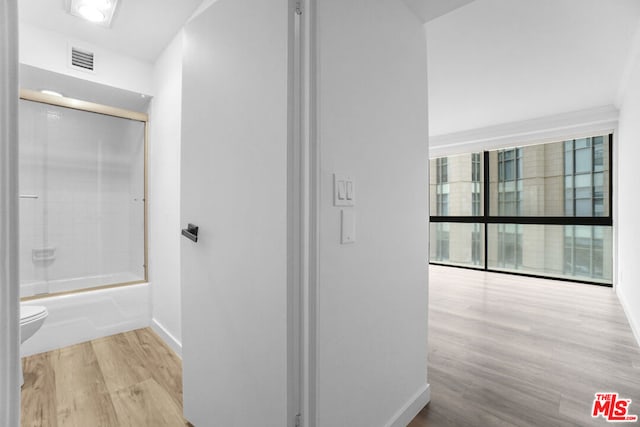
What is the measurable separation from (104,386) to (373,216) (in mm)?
1854

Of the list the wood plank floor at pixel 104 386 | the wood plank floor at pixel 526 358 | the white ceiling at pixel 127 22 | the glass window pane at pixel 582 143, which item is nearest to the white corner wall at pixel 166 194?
the white ceiling at pixel 127 22

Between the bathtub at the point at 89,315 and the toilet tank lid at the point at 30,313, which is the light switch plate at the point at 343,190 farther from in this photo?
the bathtub at the point at 89,315

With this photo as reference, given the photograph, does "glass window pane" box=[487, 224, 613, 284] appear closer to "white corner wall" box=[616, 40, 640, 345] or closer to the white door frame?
"white corner wall" box=[616, 40, 640, 345]

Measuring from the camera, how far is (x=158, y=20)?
6.95 feet

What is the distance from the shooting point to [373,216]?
4.24 feet

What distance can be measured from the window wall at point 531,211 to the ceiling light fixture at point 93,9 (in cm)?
533

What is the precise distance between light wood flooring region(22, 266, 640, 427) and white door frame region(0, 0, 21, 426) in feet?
3.69

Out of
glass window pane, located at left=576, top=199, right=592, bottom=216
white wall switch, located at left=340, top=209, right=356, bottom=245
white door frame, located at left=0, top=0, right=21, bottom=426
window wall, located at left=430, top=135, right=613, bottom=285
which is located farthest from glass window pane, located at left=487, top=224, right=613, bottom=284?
white door frame, located at left=0, top=0, right=21, bottom=426

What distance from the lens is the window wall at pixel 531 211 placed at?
14.3ft

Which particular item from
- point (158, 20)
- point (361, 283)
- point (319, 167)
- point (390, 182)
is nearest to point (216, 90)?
point (319, 167)

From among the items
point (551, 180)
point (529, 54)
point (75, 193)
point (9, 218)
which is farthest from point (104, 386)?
point (551, 180)

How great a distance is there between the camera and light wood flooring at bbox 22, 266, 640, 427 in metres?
1.58

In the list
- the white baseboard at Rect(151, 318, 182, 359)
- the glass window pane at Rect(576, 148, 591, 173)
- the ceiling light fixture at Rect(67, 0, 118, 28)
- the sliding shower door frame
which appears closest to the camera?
the ceiling light fixture at Rect(67, 0, 118, 28)

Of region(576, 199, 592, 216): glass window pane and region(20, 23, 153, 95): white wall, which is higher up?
region(20, 23, 153, 95): white wall
